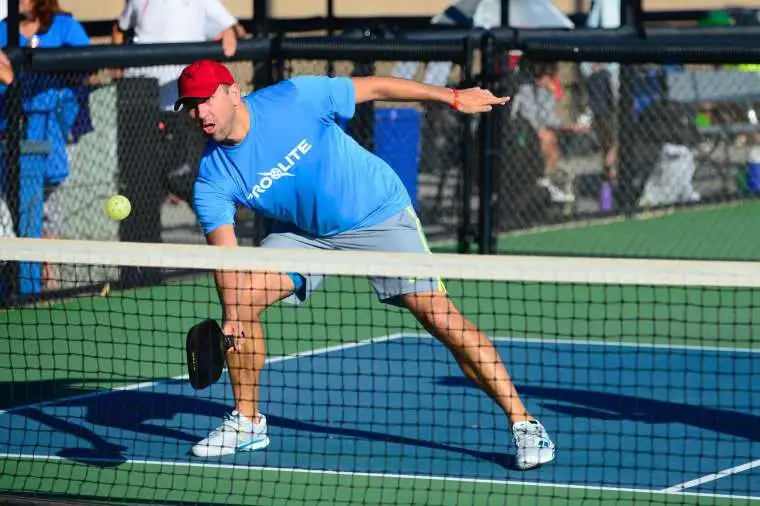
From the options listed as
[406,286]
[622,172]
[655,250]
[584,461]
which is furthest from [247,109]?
[622,172]

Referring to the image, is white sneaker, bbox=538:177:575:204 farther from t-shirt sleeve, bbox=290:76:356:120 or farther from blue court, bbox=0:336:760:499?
t-shirt sleeve, bbox=290:76:356:120

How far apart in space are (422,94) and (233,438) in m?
1.66

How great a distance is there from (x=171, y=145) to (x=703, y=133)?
6.46 meters

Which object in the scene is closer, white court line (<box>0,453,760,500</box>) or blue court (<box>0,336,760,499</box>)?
white court line (<box>0,453,760,500</box>)

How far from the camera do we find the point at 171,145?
10875 mm

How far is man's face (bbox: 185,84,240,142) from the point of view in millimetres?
5988

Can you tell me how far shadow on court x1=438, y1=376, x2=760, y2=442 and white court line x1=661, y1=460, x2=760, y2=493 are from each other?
0.46 meters

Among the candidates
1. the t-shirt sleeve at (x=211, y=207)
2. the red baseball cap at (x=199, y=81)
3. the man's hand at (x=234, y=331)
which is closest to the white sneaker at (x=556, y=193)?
the t-shirt sleeve at (x=211, y=207)

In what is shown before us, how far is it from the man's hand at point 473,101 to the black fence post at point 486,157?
490 centimetres

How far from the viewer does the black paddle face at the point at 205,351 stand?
18.5 feet

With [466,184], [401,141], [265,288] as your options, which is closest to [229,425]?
[265,288]

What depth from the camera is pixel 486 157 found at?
1116 centimetres

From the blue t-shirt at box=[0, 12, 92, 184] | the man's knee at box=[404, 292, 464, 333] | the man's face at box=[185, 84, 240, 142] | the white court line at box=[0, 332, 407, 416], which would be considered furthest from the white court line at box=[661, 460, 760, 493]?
the blue t-shirt at box=[0, 12, 92, 184]

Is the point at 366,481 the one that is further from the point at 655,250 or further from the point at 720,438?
the point at 655,250
